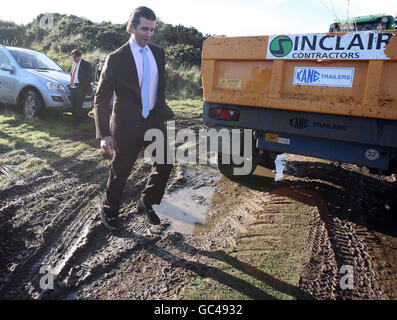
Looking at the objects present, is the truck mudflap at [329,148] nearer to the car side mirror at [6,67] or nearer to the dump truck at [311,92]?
the dump truck at [311,92]

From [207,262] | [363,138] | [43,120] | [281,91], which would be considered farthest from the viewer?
[43,120]

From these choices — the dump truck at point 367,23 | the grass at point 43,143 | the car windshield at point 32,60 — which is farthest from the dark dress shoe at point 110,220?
the car windshield at point 32,60

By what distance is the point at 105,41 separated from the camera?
1911 cm

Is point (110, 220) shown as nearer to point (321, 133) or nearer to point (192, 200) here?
point (192, 200)

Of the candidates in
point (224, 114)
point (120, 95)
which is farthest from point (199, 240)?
point (224, 114)

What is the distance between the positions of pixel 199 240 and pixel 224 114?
1833 millimetres

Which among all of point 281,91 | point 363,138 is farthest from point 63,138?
point 363,138

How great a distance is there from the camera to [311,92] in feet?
12.3

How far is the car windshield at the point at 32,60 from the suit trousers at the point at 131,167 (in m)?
6.31

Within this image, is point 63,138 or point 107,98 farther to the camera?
point 63,138

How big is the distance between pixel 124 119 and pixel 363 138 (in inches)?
99.2

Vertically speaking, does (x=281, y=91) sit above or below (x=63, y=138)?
above

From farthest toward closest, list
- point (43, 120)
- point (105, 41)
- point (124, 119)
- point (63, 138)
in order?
point (105, 41) < point (43, 120) < point (63, 138) < point (124, 119)
